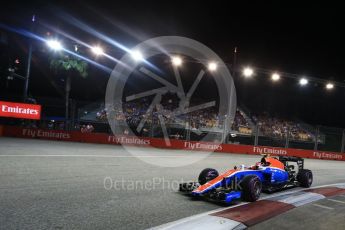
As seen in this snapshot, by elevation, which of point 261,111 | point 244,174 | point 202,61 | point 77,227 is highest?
point 202,61

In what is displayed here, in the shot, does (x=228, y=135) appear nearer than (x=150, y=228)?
No

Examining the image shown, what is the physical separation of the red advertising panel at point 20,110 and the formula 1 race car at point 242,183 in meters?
15.7

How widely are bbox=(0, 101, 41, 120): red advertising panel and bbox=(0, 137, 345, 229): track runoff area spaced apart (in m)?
11.5

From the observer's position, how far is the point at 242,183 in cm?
705

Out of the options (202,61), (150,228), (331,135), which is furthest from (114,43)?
(150,228)

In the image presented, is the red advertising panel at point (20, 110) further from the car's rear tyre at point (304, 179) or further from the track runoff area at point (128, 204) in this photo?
the car's rear tyre at point (304, 179)

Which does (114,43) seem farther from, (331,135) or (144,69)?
(331,135)

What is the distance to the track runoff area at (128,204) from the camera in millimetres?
5160

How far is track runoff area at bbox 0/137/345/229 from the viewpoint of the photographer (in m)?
5.16

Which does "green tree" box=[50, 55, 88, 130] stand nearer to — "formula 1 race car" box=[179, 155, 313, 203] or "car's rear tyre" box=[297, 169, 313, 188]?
"car's rear tyre" box=[297, 169, 313, 188]

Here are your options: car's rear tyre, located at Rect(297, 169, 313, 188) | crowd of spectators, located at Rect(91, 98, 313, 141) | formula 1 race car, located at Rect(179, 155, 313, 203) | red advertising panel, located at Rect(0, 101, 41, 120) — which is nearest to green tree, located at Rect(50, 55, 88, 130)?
red advertising panel, located at Rect(0, 101, 41, 120)

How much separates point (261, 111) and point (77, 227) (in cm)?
3051

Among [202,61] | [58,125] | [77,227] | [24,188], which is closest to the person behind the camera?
[77,227]

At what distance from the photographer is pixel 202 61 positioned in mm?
23969
